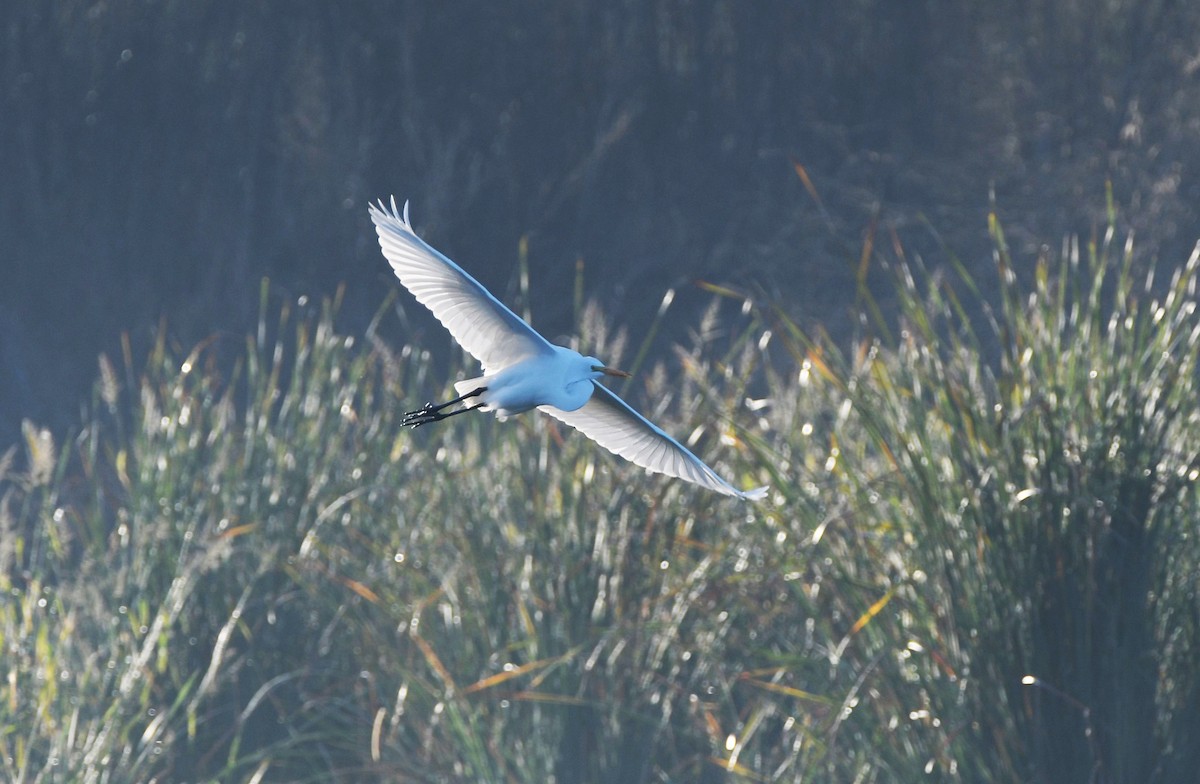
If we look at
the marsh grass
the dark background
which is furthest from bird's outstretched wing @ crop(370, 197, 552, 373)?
the dark background

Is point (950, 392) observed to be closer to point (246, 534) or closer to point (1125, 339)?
point (1125, 339)

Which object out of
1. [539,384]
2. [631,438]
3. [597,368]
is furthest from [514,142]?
[539,384]

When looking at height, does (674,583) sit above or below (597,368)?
below

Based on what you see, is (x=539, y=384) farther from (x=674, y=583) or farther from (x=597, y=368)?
(x=674, y=583)

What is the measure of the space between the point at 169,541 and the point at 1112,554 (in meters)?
2.19

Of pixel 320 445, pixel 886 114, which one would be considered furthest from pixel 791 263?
pixel 320 445

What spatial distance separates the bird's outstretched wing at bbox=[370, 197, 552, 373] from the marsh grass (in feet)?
1.82

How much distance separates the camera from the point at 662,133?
9891 millimetres

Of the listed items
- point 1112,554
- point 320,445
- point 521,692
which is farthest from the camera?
point 320,445

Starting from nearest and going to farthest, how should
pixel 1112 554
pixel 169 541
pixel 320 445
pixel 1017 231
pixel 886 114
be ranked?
pixel 1112 554, pixel 169 541, pixel 320 445, pixel 1017 231, pixel 886 114

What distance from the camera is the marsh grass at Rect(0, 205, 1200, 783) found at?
2844 mm

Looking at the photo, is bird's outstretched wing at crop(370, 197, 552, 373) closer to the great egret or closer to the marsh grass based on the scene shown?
the great egret

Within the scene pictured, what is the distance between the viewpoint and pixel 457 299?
291cm

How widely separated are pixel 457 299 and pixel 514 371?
275 millimetres
